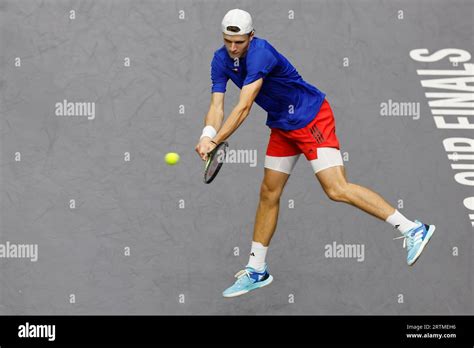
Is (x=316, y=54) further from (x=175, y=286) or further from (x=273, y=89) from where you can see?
(x=175, y=286)

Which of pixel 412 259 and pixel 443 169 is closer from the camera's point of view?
pixel 412 259

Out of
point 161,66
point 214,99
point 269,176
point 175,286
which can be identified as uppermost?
point 161,66

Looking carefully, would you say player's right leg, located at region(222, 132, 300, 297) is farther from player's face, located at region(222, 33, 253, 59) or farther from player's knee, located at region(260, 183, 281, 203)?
player's face, located at region(222, 33, 253, 59)

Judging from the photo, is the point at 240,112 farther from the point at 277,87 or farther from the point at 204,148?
the point at 277,87

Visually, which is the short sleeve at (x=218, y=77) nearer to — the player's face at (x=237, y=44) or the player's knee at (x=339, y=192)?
the player's face at (x=237, y=44)

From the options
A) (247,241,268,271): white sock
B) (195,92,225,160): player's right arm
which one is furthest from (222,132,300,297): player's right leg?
(195,92,225,160): player's right arm

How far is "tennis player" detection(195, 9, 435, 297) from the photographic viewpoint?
7.22 meters

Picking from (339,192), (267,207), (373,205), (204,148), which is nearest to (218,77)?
(204,148)

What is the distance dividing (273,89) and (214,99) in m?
0.46

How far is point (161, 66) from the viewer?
938cm

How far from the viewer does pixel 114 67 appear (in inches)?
369

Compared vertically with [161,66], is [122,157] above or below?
below

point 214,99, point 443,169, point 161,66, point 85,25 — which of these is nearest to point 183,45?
point 161,66

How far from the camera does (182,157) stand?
30.8ft
